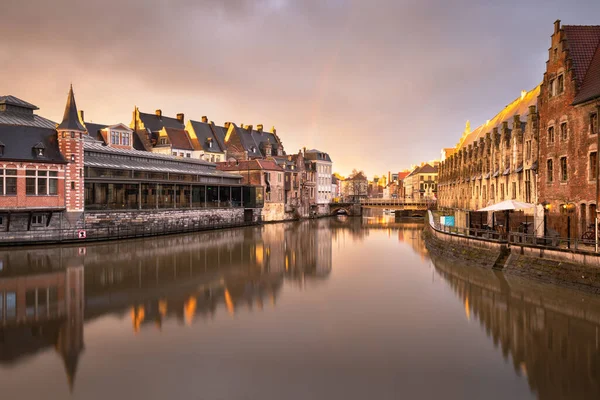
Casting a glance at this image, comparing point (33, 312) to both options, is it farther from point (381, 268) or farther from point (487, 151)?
point (487, 151)

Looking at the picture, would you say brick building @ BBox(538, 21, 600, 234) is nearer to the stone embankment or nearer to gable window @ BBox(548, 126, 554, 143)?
gable window @ BBox(548, 126, 554, 143)

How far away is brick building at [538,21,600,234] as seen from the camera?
21.2 m

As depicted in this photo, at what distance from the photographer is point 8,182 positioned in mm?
33062

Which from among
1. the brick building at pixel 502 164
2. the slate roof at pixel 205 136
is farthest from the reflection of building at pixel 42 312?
the slate roof at pixel 205 136

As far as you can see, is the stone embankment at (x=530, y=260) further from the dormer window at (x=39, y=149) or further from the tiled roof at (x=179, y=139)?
the tiled roof at (x=179, y=139)

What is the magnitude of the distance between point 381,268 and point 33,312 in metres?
18.5

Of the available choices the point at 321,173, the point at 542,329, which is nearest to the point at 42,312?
the point at 542,329

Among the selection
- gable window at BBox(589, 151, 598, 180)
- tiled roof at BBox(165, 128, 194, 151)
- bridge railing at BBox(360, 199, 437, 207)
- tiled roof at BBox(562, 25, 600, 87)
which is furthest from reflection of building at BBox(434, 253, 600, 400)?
bridge railing at BBox(360, 199, 437, 207)

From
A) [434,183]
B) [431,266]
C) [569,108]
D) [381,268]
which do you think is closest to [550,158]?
[569,108]

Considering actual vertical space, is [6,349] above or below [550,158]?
below

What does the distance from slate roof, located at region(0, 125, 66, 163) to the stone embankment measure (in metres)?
31.0

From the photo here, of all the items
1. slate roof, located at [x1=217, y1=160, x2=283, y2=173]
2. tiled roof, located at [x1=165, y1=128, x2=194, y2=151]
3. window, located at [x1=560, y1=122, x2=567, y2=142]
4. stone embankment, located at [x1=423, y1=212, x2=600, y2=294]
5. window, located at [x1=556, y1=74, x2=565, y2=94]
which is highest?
tiled roof, located at [x1=165, y1=128, x2=194, y2=151]

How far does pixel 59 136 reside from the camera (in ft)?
120

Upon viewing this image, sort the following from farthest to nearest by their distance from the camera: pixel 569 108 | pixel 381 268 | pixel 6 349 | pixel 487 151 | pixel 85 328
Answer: pixel 487 151 < pixel 381 268 < pixel 569 108 < pixel 85 328 < pixel 6 349
